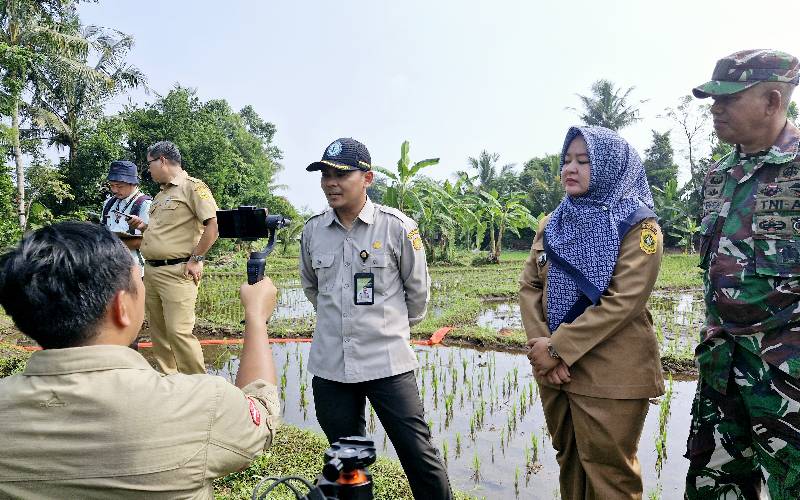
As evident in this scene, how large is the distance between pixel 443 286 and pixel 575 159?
32.0 feet


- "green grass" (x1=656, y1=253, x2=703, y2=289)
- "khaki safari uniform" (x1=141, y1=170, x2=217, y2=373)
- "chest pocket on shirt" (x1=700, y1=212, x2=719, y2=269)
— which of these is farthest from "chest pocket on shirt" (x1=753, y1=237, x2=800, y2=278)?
"green grass" (x1=656, y1=253, x2=703, y2=289)

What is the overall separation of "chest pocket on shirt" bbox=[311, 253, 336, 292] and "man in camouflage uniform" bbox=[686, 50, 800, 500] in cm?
155

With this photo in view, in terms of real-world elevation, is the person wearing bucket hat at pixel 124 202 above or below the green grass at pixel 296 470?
above

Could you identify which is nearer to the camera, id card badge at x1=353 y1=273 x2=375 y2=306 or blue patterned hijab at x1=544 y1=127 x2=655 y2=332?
blue patterned hijab at x1=544 y1=127 x2=655 y2=332

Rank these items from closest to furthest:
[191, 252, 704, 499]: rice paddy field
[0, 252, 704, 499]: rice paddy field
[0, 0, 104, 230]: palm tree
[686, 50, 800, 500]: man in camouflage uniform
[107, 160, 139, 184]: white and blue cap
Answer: [686, 50, 800, 500]: man in camouflage uniform
[0, 252, 704, 499]: rice paddy field
[191, 252, 704, 499]: rice paddy field
[107, 160, 139, 184]: white and blue cap
[0, 0, 104, 230]: palm tree

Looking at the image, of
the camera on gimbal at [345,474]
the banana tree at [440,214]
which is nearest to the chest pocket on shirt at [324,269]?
the camera on gimbal at [345,474]

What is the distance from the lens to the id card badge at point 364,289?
246cm

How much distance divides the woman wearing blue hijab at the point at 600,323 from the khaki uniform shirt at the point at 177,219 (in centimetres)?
275

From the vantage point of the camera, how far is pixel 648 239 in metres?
2.13

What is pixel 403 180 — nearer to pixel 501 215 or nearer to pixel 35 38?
pixel 501 215

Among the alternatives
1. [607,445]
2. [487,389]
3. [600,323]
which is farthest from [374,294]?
[487,389]

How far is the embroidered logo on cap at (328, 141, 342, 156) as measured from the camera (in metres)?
2.46

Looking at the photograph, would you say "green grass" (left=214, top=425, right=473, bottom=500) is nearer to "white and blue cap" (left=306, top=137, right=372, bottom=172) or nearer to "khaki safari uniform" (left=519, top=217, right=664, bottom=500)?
"khaki safari uniform" (left=519, top=217, right=664, bottom=500)

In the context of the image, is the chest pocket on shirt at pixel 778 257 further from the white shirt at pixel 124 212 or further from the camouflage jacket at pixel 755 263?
the white shirt at pixel 124 212
